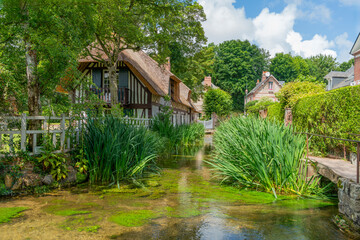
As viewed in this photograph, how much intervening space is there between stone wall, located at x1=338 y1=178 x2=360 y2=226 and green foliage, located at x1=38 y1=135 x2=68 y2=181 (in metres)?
5.37

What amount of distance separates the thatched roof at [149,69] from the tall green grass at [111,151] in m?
9.48

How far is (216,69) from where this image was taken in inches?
2352

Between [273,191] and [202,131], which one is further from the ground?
[202,131]

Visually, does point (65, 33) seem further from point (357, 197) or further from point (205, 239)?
point (357, 197)

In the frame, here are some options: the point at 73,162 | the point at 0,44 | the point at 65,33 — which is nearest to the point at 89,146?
the point at 73,162

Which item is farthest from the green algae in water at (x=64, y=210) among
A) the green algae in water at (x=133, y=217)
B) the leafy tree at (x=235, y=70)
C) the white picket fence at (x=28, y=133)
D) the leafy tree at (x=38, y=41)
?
the leafy tree at (x=235, y=70)

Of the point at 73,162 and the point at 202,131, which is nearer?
the point at 73,162

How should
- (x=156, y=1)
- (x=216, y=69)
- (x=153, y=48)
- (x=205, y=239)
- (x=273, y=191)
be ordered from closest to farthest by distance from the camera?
(x=205, y=239), (x=273, y=191), (x=156, y=1), (x=153, y=48), (x=216, y=69)

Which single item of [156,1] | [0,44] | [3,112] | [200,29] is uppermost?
[200,29]

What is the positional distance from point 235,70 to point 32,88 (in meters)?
53.8

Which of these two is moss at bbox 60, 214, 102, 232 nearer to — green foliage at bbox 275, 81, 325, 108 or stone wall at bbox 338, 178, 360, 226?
stone wall at bbox 338, 178, 360, 226

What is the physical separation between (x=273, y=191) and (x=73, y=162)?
4647 millimetres

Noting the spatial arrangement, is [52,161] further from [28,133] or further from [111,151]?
[111,151]

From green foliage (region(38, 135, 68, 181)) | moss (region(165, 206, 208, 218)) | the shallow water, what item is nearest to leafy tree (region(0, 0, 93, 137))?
green foliage (region(38, 135, 68, 181))
